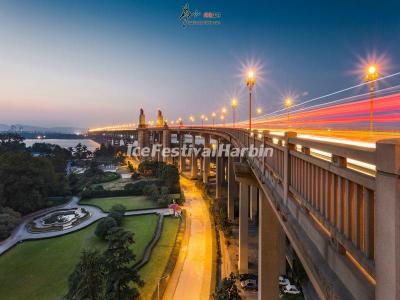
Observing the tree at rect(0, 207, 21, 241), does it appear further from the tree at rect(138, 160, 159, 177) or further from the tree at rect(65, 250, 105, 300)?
the tree at rect(138, 160, 159, 177)

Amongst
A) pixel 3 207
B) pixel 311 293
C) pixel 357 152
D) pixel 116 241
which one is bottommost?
pixel 311 293

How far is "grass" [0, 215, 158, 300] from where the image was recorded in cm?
1875

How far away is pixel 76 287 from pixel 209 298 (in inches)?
342

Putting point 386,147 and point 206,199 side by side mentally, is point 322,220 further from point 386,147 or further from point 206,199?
point 206,199

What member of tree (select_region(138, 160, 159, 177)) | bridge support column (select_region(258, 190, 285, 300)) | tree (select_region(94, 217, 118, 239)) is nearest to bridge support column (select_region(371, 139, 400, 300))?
bridge support column (select_region(258, 190, 285, 300))

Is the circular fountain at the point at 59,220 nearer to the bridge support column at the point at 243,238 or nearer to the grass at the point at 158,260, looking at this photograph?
the grass at the point at 158,260

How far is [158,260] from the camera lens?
912 inches

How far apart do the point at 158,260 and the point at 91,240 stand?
28.6 feet

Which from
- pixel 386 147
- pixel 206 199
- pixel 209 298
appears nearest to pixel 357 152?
pixel 386 147

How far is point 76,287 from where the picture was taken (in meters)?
13.8

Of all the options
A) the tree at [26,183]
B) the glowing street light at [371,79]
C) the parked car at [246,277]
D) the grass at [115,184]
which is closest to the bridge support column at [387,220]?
the glowing street light at [371,79]

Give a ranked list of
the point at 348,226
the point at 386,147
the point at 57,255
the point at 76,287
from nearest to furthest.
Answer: the point at 386,147 → the point at 348,226 → the point at 76,287 → the point at 57,255

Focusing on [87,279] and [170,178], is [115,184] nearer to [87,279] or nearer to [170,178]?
[170,178]

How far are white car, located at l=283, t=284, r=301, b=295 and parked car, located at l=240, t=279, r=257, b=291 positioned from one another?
2127 mm
